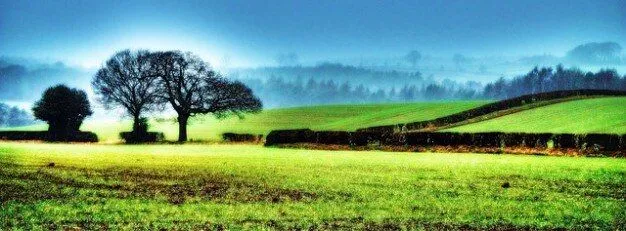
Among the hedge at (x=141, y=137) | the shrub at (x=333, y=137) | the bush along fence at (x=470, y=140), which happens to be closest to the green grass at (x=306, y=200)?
the bush along fence at (x=470, y=140)

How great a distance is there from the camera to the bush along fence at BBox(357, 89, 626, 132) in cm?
7388

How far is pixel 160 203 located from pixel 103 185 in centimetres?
491

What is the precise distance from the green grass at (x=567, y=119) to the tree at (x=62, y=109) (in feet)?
192

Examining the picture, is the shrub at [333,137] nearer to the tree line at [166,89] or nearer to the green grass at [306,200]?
the tree line at [166,89]

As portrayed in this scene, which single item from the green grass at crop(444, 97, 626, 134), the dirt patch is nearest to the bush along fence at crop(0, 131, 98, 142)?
the green grass at crop(444, 97, 626, 134)

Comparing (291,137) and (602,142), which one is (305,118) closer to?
(291,137)

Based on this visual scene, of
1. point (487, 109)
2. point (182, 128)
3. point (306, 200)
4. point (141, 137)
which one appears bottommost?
point (306, 200)

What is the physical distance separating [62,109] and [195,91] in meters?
22.3

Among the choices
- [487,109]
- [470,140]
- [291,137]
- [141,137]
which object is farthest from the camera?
[141,137]

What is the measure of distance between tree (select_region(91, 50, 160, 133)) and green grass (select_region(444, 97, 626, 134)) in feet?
143

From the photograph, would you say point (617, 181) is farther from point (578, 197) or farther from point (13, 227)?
point (13, 227)

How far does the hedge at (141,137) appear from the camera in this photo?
8344 cm

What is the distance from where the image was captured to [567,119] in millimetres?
64812

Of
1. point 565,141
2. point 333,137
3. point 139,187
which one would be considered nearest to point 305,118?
point 333,137
